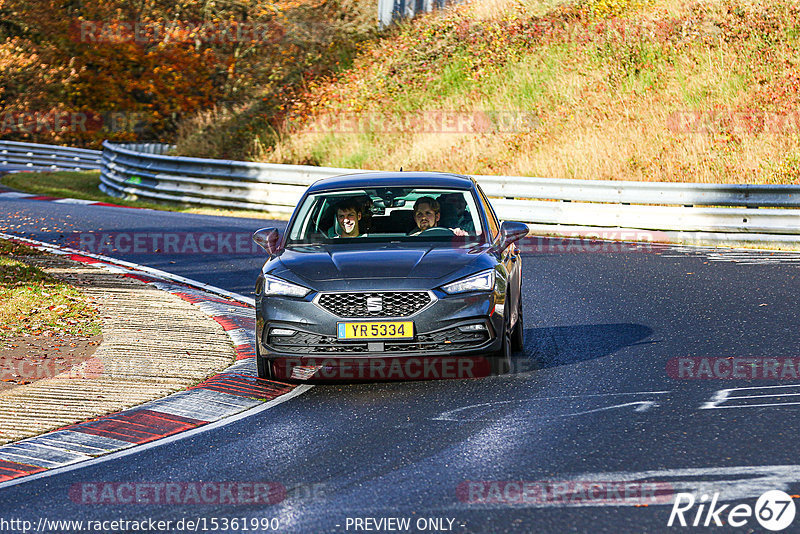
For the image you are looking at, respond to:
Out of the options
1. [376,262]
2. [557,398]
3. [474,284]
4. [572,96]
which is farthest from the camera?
[572,96]

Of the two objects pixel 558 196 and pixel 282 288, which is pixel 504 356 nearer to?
pixel 282 288

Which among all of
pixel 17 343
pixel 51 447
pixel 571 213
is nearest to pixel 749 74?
pixel 571 213

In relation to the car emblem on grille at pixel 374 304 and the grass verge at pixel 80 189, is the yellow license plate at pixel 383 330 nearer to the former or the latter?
the car emblem on grille at pixel 374 304

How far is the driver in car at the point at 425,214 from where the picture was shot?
988 cm

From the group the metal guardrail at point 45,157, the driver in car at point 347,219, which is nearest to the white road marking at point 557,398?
the driver in car at point 347,219

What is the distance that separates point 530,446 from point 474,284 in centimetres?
209

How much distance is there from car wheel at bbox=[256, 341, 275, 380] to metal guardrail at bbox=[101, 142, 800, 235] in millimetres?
11444

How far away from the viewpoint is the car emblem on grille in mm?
8562

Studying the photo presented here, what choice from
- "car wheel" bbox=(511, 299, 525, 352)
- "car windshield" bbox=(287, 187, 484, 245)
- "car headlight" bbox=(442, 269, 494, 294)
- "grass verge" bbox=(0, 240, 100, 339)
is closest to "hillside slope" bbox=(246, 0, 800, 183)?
"grass verge" bbox=(0, 240, 100, 339)

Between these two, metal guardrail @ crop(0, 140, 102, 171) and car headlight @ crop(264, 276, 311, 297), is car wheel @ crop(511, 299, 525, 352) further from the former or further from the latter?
metal guardrail @ crop(0, 140, 102, 171)

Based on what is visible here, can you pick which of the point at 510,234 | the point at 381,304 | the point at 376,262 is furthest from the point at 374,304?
the point at 510,234

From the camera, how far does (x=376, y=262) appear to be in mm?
8930

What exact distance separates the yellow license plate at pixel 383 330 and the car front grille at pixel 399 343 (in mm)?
48

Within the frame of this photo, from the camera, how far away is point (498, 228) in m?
10.3
